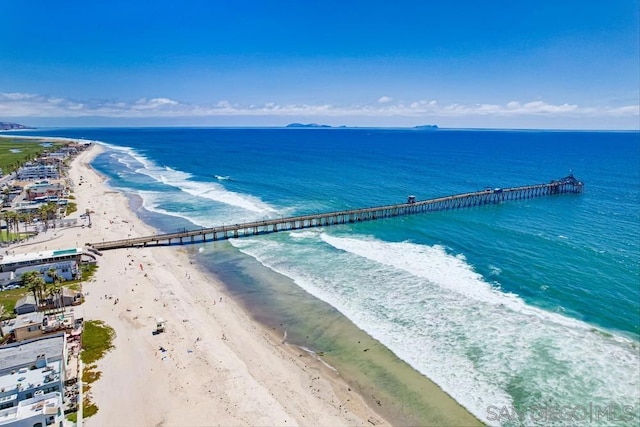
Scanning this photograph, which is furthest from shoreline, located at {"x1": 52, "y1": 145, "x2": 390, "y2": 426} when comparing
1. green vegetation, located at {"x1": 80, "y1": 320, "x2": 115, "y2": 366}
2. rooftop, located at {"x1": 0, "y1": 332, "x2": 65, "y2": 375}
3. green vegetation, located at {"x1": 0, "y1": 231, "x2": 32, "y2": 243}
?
green vegetation, located at {"x1": 0, "y1": 231, "x2": 32, "y2": 243}

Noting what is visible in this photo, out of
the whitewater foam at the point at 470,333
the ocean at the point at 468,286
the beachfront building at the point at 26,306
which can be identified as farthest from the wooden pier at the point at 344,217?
the beachfront building at the point at 26,306

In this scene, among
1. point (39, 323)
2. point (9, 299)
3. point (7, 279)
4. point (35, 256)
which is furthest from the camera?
point (35, 256)

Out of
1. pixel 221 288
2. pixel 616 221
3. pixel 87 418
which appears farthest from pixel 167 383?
pixel 616 221

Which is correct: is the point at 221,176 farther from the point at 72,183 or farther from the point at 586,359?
the point at 586,359

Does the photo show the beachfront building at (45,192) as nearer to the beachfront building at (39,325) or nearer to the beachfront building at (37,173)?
the beachfront building at (37,173)

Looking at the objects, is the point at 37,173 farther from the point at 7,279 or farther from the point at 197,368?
the point at 197,368

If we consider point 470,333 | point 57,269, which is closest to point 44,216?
point 57,269
